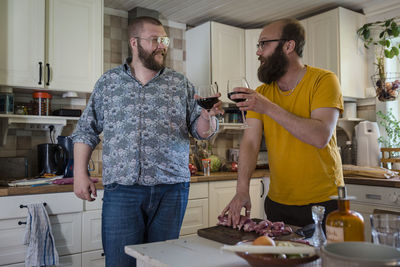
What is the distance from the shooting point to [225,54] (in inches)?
147

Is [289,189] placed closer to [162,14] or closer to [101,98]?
[101,98]

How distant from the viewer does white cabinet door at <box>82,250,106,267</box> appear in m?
2.57

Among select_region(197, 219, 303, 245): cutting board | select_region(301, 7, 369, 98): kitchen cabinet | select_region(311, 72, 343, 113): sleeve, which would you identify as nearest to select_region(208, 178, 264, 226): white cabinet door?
select_region(301, 7, 369, 98): kitchen cabinet

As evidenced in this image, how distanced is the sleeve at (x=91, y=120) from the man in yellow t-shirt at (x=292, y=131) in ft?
2.28

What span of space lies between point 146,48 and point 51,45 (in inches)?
50.8

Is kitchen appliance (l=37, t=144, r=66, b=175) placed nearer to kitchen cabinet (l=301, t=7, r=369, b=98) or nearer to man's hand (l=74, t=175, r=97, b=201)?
man's hand (l=74, t=175, r=97, b=201)

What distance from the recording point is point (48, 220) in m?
2.37

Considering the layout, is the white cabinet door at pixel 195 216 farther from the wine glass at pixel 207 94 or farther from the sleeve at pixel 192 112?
the wine glass at pixel 207 94

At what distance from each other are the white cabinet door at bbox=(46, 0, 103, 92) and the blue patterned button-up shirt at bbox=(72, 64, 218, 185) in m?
1.15

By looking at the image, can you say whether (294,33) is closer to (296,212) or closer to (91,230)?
(296,212)

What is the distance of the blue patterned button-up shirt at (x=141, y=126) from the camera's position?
1692 millimetres

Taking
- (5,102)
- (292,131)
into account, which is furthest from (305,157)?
(5,102)

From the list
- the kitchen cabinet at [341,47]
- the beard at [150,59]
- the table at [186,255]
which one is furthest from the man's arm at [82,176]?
the kitchen cabinet at [341,47]

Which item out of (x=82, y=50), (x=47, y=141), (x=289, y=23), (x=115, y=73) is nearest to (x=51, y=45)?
(x=82, y=50)
